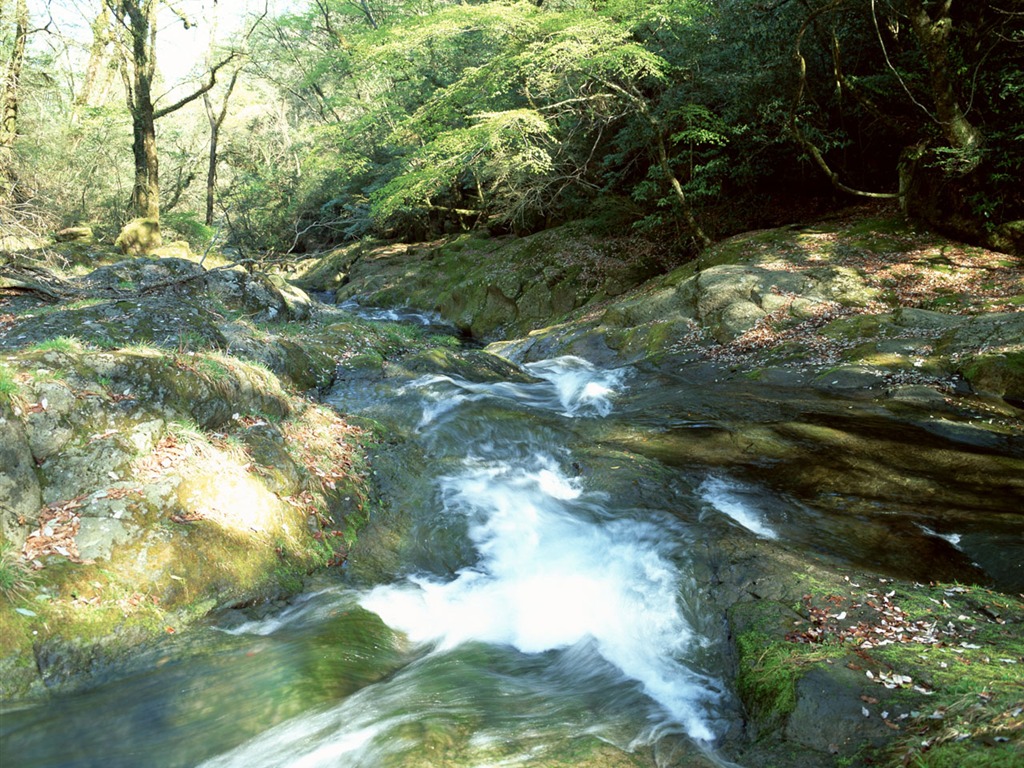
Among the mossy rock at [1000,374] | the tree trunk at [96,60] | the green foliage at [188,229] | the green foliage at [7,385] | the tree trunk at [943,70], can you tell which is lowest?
the mossy rock at [1000,374]

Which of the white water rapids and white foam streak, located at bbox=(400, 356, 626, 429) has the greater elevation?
white foam streak, located at bbox=(400, 356, 626, 429)

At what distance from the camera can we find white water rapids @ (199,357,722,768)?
3787mm

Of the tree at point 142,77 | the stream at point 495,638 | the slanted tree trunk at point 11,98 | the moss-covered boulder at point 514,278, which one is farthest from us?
the moss-covered boulder at point 514,278

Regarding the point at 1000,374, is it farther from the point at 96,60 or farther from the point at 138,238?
the point at 96,60

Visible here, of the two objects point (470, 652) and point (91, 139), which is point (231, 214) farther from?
point (470, 652)

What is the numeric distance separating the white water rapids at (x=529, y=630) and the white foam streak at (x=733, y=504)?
2.31ft

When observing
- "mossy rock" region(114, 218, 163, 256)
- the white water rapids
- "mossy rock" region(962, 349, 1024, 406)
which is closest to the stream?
the white water rapids

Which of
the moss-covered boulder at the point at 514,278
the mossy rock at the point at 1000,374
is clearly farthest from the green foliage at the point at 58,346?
the moss-covered boulder at the point at 514,278

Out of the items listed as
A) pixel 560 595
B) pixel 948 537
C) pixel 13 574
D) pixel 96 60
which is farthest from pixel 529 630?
pixel 96 60

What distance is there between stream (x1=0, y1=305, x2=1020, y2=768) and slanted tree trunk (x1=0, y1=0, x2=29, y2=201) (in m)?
11.6

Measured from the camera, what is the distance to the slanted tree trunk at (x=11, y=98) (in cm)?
1344

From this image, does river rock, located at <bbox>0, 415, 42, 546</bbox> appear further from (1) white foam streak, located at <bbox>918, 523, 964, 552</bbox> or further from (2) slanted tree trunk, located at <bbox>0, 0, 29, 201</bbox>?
(2) slanted tree trunk, located at <bbox>0, 0, 29, 201</bbox>

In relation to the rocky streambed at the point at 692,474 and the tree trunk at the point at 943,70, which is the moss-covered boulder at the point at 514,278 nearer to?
the rocky streambed at the point at 692,474

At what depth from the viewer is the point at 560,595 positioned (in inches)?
219
